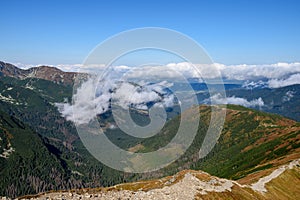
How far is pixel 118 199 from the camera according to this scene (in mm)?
55156

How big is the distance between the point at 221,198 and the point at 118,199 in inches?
1471

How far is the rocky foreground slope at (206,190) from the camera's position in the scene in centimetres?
6089

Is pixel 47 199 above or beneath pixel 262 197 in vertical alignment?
above

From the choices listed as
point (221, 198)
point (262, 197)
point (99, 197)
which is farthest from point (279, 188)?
point (99, 197)

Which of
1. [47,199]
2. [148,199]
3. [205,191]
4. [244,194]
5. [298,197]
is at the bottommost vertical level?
[298,197]

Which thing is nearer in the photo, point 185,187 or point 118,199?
point 118,199

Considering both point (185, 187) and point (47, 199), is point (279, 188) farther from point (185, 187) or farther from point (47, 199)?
point (47, 199)

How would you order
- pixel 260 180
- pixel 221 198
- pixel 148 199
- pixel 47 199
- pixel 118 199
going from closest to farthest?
pixel 47 199, pixel 118 199, pixel 148 199, pixel 221 198, pixel 260 180

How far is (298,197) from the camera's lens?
12488 centimetres

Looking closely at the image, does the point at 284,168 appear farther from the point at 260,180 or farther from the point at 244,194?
the point at 244,194

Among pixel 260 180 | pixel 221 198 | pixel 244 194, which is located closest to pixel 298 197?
pixel 260 180

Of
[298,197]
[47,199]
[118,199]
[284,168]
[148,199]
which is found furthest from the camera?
[284,168]

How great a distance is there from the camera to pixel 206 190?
80938 mm

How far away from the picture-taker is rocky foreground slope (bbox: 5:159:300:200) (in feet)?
200
